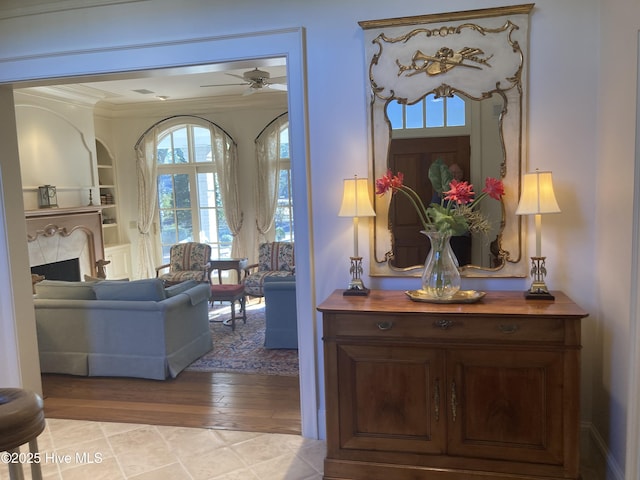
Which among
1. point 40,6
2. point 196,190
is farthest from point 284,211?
point 40,6

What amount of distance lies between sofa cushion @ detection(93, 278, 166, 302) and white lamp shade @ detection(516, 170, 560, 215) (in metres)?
3.02

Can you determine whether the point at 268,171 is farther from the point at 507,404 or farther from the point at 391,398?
the point at 507,404

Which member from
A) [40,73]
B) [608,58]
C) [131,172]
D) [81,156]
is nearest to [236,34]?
[40,73]

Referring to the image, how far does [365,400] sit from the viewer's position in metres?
2.50

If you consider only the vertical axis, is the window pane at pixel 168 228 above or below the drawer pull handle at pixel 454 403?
above

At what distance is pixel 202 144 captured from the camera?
7.82 metres

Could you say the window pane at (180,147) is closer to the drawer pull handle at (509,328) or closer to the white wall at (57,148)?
the white wall at (57,148)

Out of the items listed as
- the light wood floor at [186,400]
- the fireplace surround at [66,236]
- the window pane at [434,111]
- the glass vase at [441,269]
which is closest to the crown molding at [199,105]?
the fireplace surround at [66,236]

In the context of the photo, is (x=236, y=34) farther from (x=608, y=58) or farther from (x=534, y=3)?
(x=608, y=58)

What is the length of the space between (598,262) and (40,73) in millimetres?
3602

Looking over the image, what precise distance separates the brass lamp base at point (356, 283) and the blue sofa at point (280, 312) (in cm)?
188

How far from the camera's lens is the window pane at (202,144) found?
7.79 meters

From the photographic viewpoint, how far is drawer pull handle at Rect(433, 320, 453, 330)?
92.9 inches

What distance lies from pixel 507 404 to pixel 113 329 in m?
3.24
